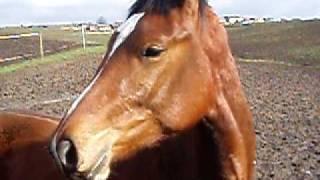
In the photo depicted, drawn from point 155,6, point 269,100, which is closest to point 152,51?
point 155,6

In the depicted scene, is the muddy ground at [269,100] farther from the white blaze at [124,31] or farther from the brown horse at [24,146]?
the white blaze at [124,31]

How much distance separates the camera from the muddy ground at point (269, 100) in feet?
29.4

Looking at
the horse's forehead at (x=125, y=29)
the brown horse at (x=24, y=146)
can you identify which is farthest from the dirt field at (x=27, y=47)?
the horse's forehead at (x=125, y=29)

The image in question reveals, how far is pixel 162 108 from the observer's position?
148 inches

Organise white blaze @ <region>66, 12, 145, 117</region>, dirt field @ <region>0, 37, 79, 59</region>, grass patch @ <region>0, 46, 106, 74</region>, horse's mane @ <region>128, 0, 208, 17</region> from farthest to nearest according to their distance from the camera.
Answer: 1. dirt field @ <region>0, 37, 79, 59</region>
2. grass patch @ <region>0, 46, 106, 74</region>
3. horse's mane @ <region>128, 0, 208, 17</region>
4. white blaze @ <region>66, 12, 145, 117</region>

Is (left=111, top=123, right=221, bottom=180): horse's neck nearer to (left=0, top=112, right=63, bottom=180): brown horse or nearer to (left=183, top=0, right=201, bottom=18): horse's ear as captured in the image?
(left=183, top=0, right=201, bottom=18): horse's ear

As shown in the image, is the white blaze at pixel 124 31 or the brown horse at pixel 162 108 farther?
the white blaze at pixel 124 31

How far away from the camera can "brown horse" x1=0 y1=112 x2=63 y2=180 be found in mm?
5098

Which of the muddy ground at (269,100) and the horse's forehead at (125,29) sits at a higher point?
the horse's forehead at (125,29)

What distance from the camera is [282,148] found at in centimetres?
968

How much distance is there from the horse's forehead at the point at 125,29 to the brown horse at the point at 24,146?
1538mm

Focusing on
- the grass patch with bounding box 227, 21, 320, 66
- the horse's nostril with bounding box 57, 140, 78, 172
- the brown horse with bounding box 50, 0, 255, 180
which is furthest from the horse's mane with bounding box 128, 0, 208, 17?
the grass patch with bounding box 227, 21, 320, 66

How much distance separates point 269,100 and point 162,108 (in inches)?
455

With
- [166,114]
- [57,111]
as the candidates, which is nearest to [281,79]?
[57,111]
